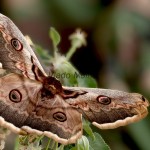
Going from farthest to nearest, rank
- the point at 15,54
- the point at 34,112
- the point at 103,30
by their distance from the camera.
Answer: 1. the point at 103,30
2. the point at 15,54
3. the point at 34,112

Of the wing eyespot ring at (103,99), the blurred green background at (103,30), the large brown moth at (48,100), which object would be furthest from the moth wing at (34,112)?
the blurred green background at (103,30)

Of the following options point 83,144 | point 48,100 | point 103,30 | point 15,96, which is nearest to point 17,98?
point 15,96

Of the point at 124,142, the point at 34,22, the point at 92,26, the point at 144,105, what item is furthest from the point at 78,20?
the point at 144,105

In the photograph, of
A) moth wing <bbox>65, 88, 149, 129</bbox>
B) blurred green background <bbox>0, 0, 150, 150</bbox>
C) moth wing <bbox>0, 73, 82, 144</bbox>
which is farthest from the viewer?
blurred green background <bbox>0, 0, 150, 150</bbox>

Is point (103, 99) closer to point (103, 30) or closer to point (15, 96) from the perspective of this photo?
point (15, 96)

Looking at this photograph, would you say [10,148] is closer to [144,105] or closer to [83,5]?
[83,5]

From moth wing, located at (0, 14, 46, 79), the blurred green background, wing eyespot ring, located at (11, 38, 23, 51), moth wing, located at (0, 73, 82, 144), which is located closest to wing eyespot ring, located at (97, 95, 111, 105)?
moth wing, located at (0, 73, 82, 144)

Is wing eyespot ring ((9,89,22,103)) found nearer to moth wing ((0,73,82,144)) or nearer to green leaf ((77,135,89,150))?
moth wing ((0,73,82,144))
